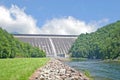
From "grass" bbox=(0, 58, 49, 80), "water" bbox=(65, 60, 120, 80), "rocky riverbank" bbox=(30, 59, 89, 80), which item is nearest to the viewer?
"grass" bbox=(0, 58, 49, 80)

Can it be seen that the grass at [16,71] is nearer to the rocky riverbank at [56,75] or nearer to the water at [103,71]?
the rocky riverbank at [56,75]

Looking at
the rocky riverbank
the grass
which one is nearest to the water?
the rocky riverbank

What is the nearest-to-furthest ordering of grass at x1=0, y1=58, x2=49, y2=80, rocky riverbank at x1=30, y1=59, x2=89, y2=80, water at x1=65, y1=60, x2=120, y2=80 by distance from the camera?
grass at x1=0, y1=58, x2=49, y2=80, rocky riverbank at x1=30, y1=59, x2=89, y2=80, water at x1=65, y1=60, x2=120, y2=80

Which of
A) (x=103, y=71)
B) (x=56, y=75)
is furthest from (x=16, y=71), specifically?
(x=103, y=71)

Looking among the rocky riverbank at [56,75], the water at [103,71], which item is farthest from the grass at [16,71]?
the water at [103,71]

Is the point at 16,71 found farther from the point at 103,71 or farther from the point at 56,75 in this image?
the point at 103,71

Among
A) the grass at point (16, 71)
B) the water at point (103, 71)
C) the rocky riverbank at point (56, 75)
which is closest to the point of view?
the grass at point (16, 71)

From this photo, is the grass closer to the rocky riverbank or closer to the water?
the rocky riverbank

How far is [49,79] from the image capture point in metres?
33.1

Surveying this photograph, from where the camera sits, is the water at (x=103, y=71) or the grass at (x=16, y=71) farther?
the water at (x=103, y=71)

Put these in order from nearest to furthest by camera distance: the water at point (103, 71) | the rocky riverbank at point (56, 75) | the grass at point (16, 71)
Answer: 1. the grass at point (16, 71)
2. the rocky riverbank at point (56, 75)
3. the water at point (103, 71)

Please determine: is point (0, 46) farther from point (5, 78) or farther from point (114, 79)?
point (5, 78)

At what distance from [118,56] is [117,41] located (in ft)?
72.6

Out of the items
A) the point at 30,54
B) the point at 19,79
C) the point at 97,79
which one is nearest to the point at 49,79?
the point at 19,79
